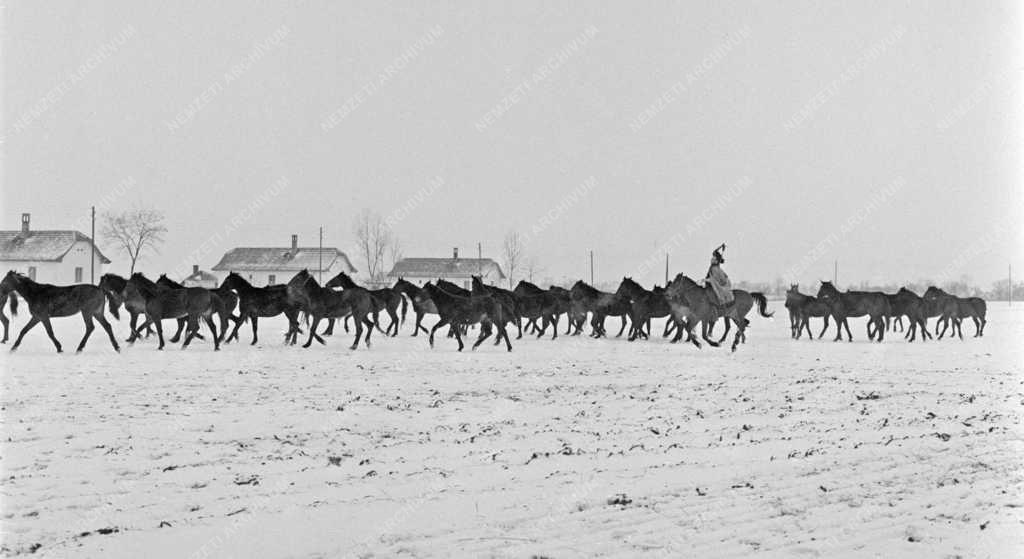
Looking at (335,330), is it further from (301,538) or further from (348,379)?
(301,538)

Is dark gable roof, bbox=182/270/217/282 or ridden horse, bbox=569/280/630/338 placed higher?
dark gable roof, bbox=182/270/217/282

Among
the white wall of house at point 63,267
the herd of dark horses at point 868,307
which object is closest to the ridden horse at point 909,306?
the herd of dark horses at point 868,307

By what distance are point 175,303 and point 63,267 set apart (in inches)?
2100

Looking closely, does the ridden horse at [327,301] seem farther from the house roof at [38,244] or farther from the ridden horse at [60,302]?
the house roof at [38,244]

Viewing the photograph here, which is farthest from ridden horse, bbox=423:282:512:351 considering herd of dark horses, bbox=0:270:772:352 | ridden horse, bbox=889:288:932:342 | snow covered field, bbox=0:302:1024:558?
ridden horse, bbox=889:288:932:342

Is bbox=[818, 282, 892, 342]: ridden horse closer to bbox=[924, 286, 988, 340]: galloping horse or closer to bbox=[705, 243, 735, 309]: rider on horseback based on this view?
bbox=[924, 286, 988, 340]: galloping horse

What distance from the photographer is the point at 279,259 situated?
270 ft

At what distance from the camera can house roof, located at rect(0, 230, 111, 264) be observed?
62.4 m

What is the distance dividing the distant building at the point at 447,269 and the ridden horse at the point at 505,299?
204 ft

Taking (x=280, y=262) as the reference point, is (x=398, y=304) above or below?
below

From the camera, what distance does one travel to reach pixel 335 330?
25.8m

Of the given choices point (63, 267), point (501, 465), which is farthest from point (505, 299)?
point (63, 267)

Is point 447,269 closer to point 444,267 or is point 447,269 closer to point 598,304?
point 444,267

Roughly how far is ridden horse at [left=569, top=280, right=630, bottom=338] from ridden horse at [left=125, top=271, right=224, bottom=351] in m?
11.4
